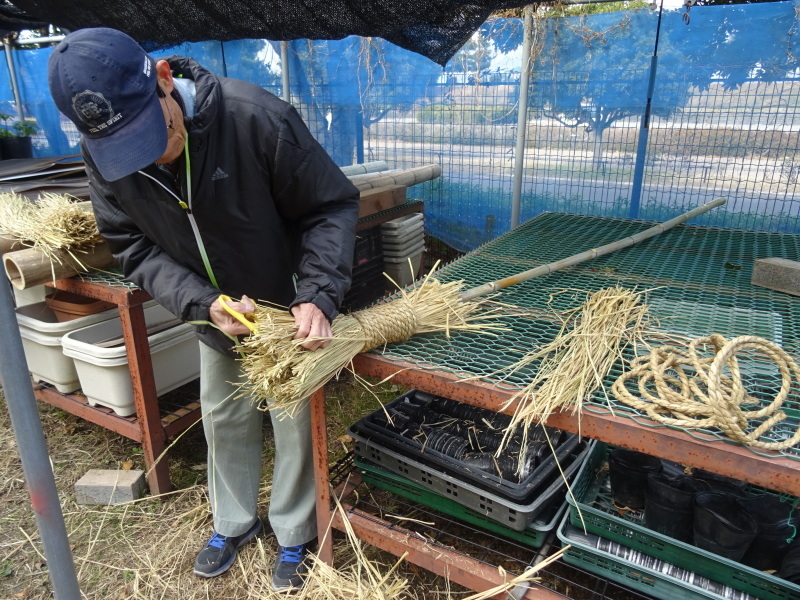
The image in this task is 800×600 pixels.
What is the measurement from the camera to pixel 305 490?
2404 mm

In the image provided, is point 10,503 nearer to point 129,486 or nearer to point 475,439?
point 129,486

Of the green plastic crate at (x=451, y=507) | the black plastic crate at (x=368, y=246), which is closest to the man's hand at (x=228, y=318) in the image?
the green plastic crate at (x=451, y=507)

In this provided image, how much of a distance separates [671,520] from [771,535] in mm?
307

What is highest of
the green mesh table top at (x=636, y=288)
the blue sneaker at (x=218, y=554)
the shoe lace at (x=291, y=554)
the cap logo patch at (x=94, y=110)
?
the cap logo patch at (x=94, y=110)

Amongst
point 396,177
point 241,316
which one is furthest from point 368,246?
point 241,316

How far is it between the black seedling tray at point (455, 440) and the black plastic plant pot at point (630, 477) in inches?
7.2

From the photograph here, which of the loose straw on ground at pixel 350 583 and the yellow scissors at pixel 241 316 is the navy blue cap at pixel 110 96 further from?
the loose straw on ground at pixel 350 583

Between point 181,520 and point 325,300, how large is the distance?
1711mm

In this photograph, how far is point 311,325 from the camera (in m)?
1.73

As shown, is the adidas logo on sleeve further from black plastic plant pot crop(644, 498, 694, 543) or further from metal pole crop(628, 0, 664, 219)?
metal pole crop(628, 0, 664, 219)

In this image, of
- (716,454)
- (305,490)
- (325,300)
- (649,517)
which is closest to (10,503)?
(305,490)

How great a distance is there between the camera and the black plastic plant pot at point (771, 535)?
1853 mm

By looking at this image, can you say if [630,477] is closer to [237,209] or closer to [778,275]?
[778,275]

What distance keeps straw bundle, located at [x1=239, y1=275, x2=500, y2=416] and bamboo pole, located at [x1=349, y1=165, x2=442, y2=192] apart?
264 cm
